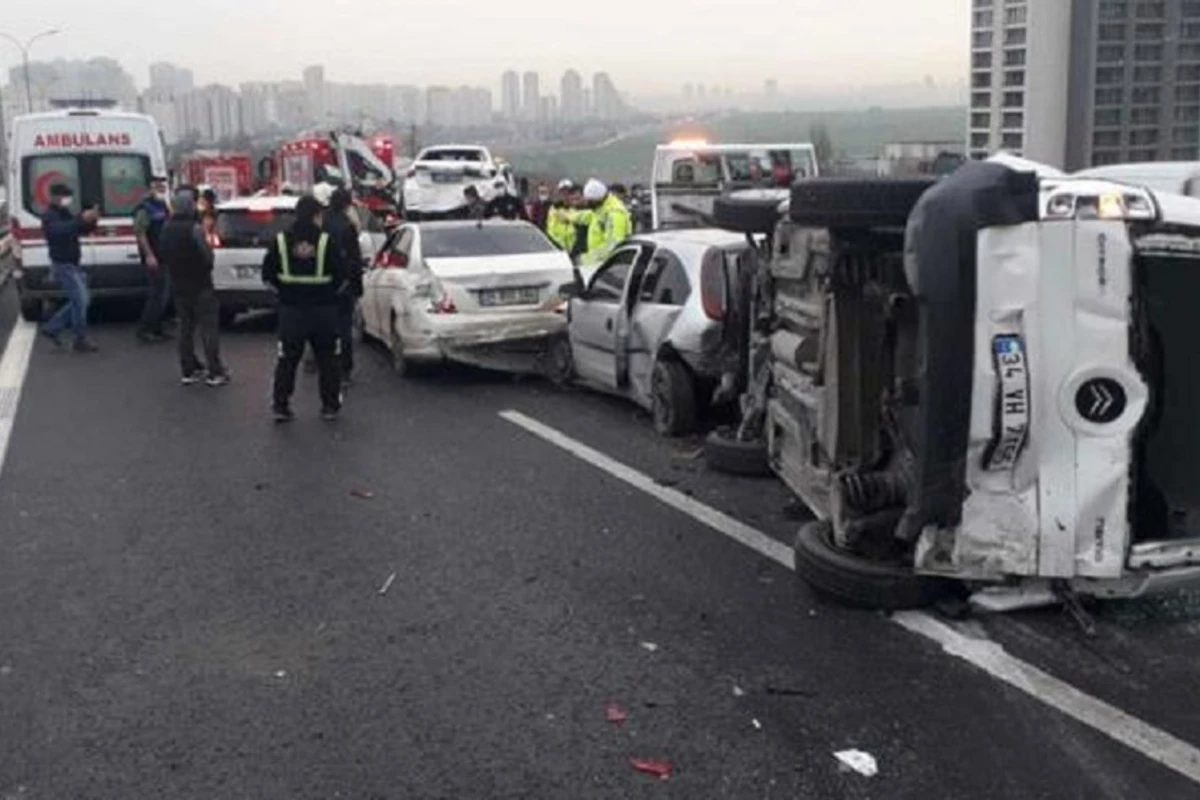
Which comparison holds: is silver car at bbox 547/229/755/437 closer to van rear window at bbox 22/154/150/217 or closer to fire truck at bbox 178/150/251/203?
van rear window at bbox 22/154/150/217

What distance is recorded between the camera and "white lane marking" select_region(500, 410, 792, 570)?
271 inches

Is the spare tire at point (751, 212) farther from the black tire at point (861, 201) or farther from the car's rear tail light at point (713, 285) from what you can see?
the black tire at point (861, 201)

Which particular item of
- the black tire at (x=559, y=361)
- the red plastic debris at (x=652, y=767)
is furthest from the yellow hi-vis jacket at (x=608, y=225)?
the red plastic debris at (x=652, y=767)

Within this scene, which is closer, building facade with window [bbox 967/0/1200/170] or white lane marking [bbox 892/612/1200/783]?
white lane marking [bbox 892/612/1200/783]

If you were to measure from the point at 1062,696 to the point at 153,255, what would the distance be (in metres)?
12.3

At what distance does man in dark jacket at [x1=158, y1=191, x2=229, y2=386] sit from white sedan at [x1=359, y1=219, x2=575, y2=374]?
168 cm

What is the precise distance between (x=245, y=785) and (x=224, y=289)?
12.1 m

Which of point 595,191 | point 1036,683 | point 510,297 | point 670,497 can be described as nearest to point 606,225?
point 595,191


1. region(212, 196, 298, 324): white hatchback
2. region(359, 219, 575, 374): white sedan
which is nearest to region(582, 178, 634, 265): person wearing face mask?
region(359, 219, 575, 374): white sedan

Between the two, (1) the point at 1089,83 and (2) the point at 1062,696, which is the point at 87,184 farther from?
(1) the point at 1089,83

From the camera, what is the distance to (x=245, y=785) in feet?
14.2

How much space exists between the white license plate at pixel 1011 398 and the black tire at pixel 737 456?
2926 millimetres

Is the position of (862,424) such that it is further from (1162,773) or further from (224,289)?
(224,289)

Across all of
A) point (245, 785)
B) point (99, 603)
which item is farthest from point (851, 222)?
point (99, 603)
